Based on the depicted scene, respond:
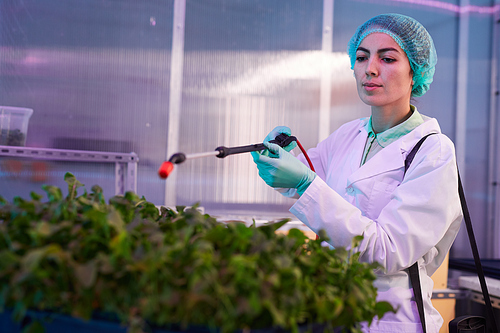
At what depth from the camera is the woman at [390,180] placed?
0.88m

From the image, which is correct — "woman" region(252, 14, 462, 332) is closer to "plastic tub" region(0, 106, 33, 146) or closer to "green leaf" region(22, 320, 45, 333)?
"green leaf" region(22, 320, 45, 333)

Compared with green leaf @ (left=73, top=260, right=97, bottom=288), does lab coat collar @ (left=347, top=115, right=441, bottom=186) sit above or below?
above

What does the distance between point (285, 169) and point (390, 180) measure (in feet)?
0.93

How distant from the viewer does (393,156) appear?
104 cm

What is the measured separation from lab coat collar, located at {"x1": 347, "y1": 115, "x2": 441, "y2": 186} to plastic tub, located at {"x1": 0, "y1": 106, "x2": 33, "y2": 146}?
5.01 ft

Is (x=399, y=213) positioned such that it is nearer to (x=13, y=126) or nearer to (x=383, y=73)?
(x=383, y=73)

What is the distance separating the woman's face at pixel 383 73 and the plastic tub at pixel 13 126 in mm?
1535

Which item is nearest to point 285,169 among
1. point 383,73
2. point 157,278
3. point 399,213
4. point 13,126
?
point 399,213

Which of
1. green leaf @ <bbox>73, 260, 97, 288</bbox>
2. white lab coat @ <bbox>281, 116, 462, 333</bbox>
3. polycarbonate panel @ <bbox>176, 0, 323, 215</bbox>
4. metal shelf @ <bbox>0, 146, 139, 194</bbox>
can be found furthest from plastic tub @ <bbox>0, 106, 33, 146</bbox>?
green leaf @ <bbox>73, 260, 97, 288</bbox>

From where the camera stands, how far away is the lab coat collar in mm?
1036

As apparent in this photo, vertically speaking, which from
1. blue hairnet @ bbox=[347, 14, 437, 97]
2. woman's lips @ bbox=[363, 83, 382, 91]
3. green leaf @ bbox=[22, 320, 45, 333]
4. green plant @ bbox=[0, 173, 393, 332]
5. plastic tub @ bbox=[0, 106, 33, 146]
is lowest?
green leaf @ bbox=[22, 320, 45, 333]

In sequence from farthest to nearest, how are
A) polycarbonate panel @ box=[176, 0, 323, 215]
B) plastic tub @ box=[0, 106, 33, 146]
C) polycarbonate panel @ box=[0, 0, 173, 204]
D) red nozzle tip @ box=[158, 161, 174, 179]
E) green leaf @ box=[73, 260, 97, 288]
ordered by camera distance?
polycarbonate panel @ box=[176, 0, 323, 215], polycarbonate panel @ box=[0, 0, 173, 204], plastic tub @ box=[0, 106, 33, 146], red nozzle tip @ box=[158, 161, 174, 179], green leaf @ box=[73, 260, 97, 288]

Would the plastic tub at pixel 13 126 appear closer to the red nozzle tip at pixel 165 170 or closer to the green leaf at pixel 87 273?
the red nozzle tip at pixel 165 170

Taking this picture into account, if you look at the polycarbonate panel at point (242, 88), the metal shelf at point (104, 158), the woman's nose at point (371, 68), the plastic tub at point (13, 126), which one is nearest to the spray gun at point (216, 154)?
the woman's nose at point (371, 68)
